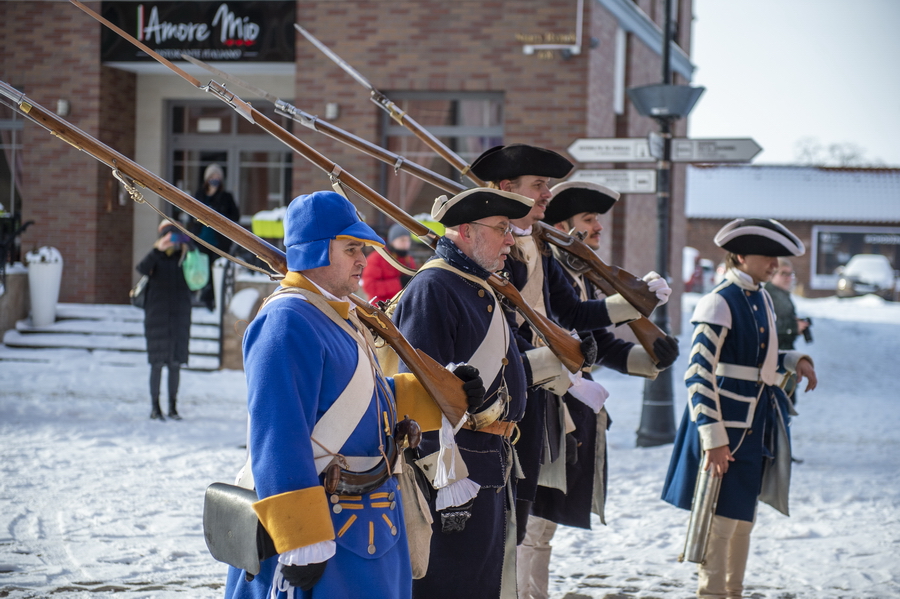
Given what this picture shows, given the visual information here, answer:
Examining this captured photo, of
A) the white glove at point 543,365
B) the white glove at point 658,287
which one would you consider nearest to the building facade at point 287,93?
the white glove at point 658,287

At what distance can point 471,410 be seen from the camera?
119 inches

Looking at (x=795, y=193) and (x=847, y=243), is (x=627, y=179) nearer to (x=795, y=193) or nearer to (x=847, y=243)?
(x=847, y=243)

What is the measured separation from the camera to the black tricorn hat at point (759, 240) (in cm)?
448

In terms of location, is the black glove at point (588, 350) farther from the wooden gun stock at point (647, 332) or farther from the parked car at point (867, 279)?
Answer: the parked car at point (867, 279)

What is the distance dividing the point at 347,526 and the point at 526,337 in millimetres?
1849

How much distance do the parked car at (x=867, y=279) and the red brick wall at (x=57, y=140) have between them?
2508 cm

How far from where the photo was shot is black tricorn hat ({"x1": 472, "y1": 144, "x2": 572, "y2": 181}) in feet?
12.9

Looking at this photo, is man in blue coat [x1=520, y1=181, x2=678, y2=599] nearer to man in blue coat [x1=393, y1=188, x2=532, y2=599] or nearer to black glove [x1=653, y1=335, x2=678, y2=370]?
black glove [x1=653, y1=335, x2=678, y2=370]

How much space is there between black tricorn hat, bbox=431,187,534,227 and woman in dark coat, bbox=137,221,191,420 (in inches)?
243

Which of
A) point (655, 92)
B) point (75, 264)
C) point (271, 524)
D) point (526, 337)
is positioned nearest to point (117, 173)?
point (271, 524)

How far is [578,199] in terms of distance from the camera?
15.7 feet

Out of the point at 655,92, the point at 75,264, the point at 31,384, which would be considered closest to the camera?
the point at 655,92

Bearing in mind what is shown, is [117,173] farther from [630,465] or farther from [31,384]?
[31,384]

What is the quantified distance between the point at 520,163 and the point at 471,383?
1350 millimetres
